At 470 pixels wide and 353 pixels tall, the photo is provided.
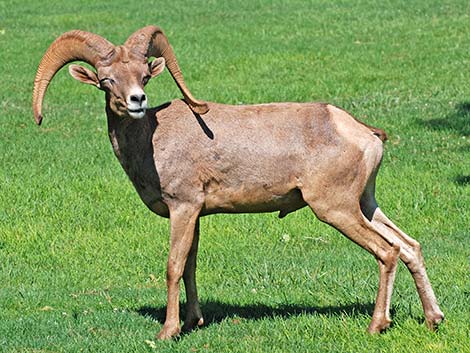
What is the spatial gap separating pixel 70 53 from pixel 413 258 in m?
3.08

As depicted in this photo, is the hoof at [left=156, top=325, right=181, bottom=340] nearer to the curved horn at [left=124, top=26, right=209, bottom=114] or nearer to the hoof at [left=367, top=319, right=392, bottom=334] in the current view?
the hoof at [left=367, top=319, right=392, bottom=334]

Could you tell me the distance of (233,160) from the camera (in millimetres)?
8594

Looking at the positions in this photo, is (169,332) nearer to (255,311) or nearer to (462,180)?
(255,311)

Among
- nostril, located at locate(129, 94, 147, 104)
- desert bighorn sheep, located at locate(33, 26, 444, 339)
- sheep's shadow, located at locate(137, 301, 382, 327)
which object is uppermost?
nostril, located at locate(129, 94, 147, 104)

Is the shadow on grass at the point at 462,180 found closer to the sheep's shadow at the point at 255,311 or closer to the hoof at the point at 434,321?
the sheep's shadow at the point at 255,311

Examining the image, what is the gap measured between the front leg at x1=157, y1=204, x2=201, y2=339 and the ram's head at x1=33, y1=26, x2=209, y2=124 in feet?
2.67

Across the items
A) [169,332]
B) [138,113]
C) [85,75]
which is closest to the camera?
[138,113]

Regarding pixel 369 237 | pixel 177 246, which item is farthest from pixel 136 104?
pixel 369 237

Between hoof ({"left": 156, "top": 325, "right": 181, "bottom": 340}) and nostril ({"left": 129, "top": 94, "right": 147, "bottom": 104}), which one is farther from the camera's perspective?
hoof ({"left": 156, "top": 325, "right": 181, "bottom": 340})

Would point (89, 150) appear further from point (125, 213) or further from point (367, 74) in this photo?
point (367, 74)

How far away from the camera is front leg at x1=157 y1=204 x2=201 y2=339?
8.51m

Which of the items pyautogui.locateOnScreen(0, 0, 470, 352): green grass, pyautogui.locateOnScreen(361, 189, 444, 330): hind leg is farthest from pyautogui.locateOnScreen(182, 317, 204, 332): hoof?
pyautogui.locateOnScreen(361, 189, 444, 330): hind leg

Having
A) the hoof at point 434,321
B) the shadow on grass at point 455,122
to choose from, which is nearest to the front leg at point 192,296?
the hoof at point 434,321

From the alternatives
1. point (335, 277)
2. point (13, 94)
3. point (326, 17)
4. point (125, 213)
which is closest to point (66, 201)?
point (125, 213)
